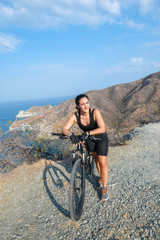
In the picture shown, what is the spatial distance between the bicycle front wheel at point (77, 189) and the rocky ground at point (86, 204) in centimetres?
24

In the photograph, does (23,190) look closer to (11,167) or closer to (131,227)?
(11,167)

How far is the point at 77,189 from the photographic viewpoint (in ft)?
11.2

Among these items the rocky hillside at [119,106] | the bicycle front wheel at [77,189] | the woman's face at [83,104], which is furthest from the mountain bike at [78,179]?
the rocky hillside at [119,106]

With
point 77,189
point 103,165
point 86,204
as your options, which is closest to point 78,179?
point 77,189

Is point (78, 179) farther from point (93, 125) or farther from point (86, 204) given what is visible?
point (93, 125)

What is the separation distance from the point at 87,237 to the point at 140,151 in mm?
5283

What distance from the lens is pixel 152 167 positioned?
5629mm

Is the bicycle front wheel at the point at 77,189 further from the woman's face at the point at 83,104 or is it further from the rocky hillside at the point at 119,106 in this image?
the rocky hillside at the point at 119,106

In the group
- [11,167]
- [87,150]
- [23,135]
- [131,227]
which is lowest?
[11,167]

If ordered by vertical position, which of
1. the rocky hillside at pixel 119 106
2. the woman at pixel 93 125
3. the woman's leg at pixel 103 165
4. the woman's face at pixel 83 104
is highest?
the woman's face at pixel 83 104

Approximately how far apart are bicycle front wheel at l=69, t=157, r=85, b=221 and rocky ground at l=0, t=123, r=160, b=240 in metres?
0.24

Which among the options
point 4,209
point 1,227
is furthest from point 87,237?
point 4,209

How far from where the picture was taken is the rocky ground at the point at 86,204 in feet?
10.1

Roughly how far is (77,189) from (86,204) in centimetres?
86
